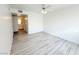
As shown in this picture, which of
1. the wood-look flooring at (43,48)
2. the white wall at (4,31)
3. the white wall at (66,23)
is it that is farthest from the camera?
the white wall at (66,23)

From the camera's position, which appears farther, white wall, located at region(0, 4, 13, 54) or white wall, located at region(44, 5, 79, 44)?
white wall, located at region(44, 5, 79, 44)

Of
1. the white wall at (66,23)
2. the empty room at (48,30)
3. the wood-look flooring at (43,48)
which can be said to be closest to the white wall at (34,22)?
the empty room at (48,30)

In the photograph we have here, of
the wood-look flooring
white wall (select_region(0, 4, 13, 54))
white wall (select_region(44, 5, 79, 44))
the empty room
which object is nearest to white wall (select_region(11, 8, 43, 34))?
the empty room

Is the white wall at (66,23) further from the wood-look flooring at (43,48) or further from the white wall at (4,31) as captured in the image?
the white wall at (4,31)

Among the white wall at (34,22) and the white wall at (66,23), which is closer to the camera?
the white wall at (66,23)

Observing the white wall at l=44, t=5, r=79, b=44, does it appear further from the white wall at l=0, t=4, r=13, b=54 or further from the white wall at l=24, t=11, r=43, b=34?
the white wall at l=0, t=4, r=13, b=54

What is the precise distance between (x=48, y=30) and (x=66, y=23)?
87.6 inches

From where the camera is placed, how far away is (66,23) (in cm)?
587

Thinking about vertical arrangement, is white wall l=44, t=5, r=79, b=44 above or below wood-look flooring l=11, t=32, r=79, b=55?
above

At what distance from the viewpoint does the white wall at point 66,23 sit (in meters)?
5.32

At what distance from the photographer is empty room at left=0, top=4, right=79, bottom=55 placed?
422cm

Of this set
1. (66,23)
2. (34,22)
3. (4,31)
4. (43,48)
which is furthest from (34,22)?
(4,31)

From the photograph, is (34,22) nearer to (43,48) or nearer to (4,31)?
(43,48)
